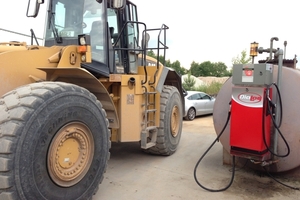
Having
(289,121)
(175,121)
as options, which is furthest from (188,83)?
(289,121)

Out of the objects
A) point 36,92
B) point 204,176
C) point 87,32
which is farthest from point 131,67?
point 36,92

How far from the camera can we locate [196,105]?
39.9ft

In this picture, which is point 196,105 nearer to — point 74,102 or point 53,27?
point 53,27

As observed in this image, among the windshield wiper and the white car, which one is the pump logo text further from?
the white car

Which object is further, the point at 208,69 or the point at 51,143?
the point at 208,69

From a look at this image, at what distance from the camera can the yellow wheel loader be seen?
240 cm

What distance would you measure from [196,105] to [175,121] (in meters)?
6.21

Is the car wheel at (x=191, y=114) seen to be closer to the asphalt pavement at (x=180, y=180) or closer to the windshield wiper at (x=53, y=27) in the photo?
the asphalt pavement at (x=180, y=180)

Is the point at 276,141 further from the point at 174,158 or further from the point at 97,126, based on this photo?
the point at 97,126

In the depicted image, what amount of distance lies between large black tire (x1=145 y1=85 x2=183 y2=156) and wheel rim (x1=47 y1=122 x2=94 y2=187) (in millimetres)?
A: 2371

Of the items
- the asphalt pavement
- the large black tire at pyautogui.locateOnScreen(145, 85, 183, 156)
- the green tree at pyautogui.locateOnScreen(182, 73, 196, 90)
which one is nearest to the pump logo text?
the asphalt pavement

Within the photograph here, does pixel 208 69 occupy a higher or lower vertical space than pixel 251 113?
lower

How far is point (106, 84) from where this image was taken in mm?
4426

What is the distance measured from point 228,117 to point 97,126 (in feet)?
6.63
